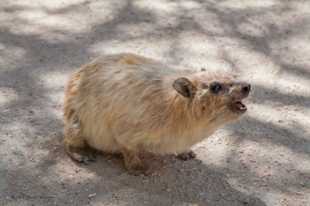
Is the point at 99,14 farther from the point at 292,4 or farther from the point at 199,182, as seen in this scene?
the point at 199,182

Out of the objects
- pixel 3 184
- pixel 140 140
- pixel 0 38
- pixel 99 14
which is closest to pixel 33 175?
pixel 3 184

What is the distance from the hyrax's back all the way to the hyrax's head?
0.19 m

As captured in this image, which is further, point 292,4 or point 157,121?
point 292,4

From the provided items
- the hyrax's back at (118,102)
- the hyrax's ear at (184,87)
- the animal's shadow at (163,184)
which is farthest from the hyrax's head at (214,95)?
the animal's shadow at (163,184)

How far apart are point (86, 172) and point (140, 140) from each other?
20.3 inches

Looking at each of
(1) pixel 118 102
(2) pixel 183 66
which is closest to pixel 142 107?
(1) pixel 118 102

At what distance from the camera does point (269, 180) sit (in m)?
4.84

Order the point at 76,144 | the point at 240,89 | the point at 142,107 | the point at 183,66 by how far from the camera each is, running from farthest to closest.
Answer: the point at 183,66 → the point at 76,144 → the point at 142,107 → the point at 240,89

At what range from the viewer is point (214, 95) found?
174 inches

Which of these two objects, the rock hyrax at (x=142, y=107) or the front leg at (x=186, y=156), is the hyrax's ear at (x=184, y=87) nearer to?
the rock hyrax at (x=142, y=107)

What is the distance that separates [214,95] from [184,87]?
0.69ft

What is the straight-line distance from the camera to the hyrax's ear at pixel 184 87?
4414mm

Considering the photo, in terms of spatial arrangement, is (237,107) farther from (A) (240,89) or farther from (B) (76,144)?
(B) (76,144)

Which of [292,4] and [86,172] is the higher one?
[292,4]
